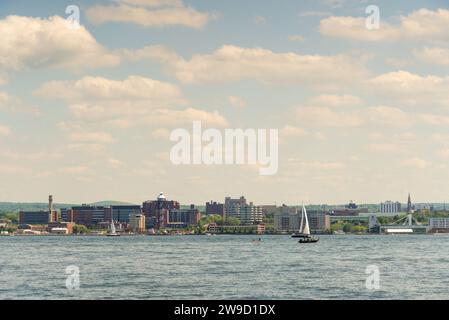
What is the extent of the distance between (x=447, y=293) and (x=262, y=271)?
25315 millimetres

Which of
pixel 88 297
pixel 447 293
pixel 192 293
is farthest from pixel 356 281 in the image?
pixel 88 297

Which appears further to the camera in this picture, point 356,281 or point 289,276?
point 289,276

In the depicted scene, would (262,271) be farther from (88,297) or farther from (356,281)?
(88,297)

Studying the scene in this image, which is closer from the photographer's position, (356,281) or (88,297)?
(88,297)

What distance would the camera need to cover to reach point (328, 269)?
7375 cm
